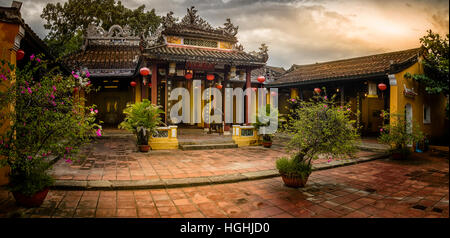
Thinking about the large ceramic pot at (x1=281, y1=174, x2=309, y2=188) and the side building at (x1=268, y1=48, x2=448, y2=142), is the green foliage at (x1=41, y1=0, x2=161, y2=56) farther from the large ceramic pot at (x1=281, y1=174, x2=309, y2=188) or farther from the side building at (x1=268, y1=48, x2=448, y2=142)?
the large ceramic pot at (x1=281, y1=174, x2=309, y2=188)

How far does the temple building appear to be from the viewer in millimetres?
10570

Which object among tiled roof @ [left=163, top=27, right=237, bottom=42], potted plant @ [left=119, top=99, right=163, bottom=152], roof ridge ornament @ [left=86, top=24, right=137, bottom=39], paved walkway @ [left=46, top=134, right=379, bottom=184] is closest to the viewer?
paved walkway @ [left=46, top=134, right=379, bottom=184]

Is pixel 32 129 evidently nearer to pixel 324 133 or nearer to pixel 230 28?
pixel 324 133

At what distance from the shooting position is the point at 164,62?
34.4 feet

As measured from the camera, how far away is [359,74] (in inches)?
444

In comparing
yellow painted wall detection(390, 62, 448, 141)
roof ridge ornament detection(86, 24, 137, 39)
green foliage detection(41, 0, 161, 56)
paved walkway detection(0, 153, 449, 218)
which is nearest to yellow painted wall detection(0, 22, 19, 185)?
paved walkway detection(0, 153, 449, 218)

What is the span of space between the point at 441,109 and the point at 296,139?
13223 mm

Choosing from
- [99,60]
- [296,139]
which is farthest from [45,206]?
[99,60]

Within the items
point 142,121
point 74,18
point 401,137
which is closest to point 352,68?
point 401,137

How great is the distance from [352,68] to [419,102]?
11.4 feet

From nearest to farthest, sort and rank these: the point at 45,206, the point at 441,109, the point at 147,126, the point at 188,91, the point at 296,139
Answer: the point at 45,206, the point at 296,139, the point at 147,126, the point at 441,109, the point at 188,91

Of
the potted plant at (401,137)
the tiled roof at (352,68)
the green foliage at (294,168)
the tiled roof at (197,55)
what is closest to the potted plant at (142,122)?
the tiled roof at (197,55)
